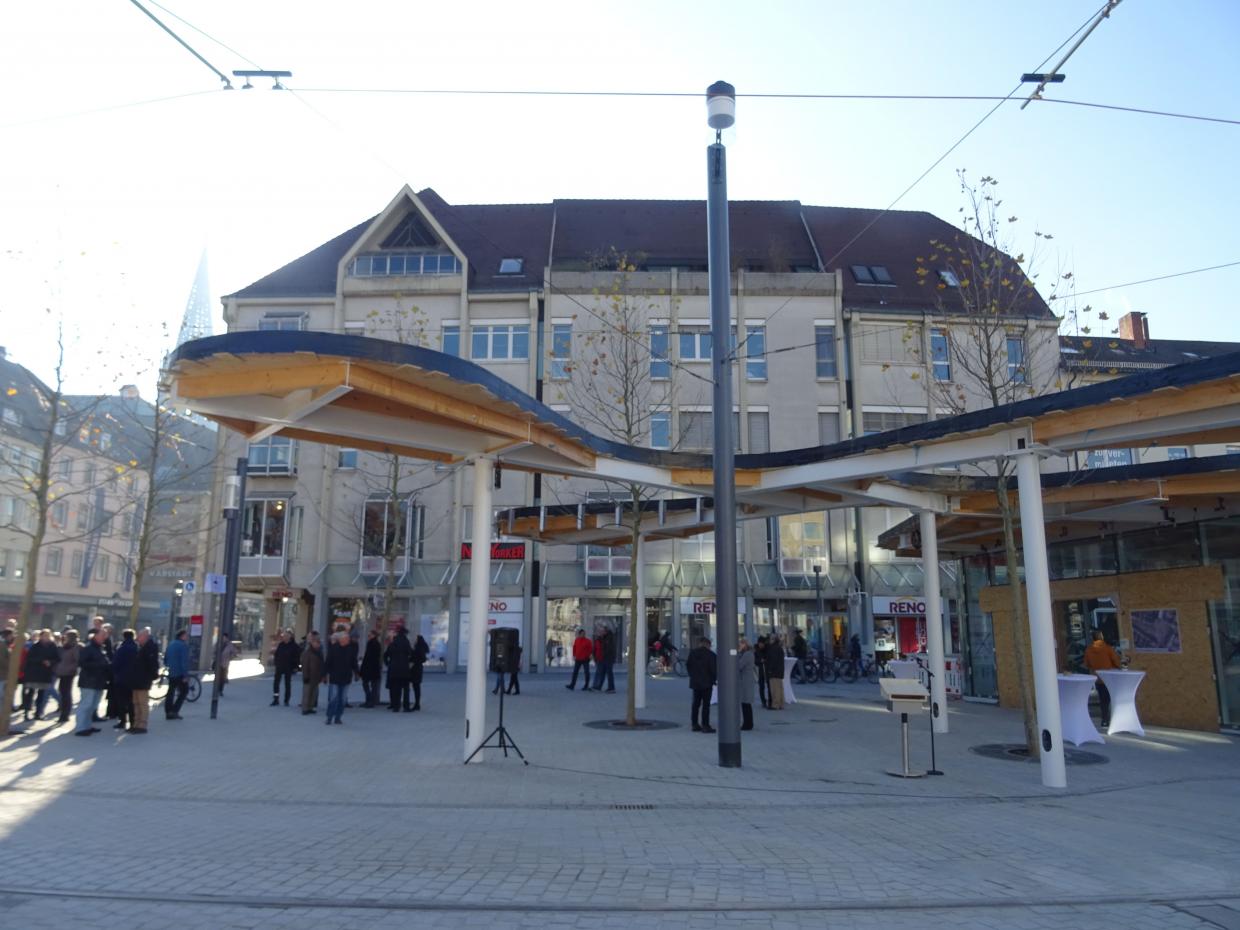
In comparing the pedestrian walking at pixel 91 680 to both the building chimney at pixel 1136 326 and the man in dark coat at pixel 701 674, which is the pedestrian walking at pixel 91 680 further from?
the building chimney at pixel 1136 326

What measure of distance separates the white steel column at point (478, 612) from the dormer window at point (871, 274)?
31.9 meters

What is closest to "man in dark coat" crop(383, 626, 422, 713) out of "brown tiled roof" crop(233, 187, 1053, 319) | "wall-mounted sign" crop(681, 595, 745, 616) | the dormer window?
"wall-mounted sign" crop(681, 595, 745, 616)

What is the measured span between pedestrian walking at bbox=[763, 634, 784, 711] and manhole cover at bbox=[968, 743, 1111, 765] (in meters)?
6.01

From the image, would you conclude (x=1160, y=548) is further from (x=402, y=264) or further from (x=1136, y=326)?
(x=1136, y=326)

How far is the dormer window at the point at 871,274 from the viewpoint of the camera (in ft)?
135

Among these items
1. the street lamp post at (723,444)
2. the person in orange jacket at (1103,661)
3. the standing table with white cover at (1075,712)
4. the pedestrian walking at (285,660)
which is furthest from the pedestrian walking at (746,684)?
the pedestrian walking at (285,660)

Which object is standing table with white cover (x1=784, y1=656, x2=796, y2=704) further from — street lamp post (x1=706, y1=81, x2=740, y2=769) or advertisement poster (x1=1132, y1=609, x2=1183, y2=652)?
street lamp post (x1=706, y1=81, x2=740, y2=769)

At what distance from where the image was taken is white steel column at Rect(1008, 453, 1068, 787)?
10.8 meters

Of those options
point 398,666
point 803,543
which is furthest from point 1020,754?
point 803,543

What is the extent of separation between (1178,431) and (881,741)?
6788 mm

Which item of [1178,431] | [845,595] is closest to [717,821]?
[1178,431]

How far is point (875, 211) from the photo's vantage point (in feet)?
154

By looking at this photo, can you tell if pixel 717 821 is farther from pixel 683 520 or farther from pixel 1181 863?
pixel 683 520

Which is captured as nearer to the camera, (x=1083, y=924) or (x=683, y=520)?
(x=1083, y=924)
